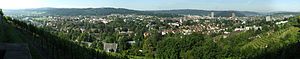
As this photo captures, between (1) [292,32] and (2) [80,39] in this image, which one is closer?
(1) [292,32]

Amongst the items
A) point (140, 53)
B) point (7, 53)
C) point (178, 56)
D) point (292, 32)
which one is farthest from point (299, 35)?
point (7, 53)

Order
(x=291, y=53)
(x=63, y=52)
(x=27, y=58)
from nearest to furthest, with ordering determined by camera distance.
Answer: (x=27, y=58) → (x=63, y=52) → (x=291, y=53)

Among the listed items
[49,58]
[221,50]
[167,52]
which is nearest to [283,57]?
[49,58]

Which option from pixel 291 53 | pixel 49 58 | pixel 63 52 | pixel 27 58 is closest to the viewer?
pixel 27 58

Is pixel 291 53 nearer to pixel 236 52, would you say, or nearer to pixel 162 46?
pixel 236 52

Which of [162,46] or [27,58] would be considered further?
[162,46]

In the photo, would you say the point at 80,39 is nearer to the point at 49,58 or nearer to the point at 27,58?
the point at 49,58

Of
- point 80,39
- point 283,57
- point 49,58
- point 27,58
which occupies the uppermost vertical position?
point 27,58

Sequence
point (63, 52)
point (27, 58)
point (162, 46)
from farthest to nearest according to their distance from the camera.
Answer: point (162, 46), point (63, 52), point (27, 58)

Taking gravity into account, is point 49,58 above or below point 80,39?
above
